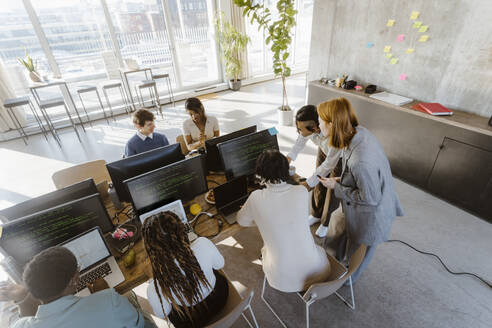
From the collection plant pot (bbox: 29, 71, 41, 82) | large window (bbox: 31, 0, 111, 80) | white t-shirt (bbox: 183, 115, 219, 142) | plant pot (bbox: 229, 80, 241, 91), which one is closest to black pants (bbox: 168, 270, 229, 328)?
white t-shirt (bbox: 183, 115, 219, 142)

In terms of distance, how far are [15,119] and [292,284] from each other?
256 inches

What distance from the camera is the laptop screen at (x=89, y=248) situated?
1.49 metres

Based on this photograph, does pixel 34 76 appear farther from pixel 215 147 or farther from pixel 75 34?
pixel 215 147

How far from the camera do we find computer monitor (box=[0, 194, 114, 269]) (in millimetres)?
1363

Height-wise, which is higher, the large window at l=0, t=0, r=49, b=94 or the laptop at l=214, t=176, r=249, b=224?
the large window at l=0, t=0, r=49, b=94

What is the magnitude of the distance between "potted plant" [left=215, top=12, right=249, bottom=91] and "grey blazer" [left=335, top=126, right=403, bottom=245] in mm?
5802

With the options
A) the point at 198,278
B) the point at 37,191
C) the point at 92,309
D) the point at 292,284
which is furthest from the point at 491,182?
the point at 37,191

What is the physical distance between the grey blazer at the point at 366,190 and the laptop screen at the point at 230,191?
27.9 inches

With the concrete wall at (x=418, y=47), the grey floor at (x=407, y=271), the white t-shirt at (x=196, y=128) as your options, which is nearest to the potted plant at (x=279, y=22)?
the concrete wall at (x=418, y=47)

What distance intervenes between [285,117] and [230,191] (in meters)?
3.44

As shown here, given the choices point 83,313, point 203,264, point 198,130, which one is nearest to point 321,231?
point 203,264

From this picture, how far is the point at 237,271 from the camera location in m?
2.37

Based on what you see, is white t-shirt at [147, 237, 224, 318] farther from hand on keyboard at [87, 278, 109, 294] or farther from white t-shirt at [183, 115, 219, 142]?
white t-shirt at [183, 115, 219, 142]

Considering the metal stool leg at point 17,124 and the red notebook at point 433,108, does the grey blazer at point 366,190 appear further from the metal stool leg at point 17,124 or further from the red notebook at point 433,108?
the metal stool leg at point 17,124
